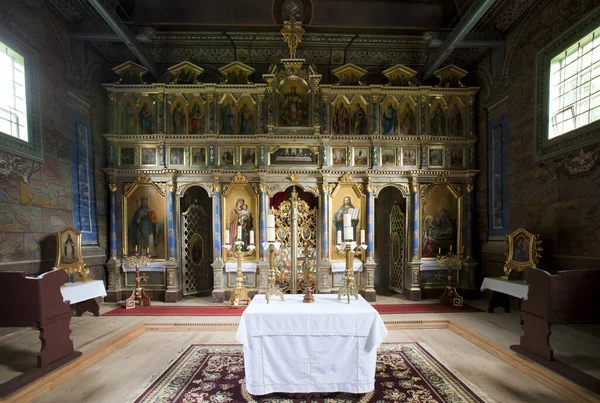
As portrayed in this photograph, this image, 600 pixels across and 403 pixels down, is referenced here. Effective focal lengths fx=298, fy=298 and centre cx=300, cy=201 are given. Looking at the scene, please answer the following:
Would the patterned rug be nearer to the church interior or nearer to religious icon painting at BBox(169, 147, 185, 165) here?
the church interior

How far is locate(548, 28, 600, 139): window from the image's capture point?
4781mm

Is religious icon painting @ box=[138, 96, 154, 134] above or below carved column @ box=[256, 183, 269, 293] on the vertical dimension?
above

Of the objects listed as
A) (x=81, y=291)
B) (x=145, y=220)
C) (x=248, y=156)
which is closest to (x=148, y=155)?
(x=145, y=220)

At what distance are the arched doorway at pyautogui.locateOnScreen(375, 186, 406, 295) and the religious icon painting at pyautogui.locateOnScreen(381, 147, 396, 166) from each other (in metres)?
0.93

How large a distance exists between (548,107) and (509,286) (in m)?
3.41

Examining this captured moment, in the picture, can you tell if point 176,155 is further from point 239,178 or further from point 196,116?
point 239,178

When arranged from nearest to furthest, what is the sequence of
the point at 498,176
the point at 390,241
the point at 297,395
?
the point at 297,395 < the point at 498,176 < the point at 390,241

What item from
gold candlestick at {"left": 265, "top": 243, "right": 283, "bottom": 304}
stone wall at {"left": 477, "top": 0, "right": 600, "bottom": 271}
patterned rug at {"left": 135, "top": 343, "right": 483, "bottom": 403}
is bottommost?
patterned rug at {"left": 135, "top": 343, "right": 483, "bottom": 403}

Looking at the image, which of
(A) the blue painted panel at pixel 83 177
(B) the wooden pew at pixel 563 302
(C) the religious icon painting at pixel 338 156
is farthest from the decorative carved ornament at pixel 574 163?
(A) the blue painted panel at pixel 83 177

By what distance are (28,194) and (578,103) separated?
Result: 382 inches

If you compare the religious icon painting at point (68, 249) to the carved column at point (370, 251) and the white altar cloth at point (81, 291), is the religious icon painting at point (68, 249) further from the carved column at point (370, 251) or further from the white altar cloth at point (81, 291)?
the carved column at point (370, 251)

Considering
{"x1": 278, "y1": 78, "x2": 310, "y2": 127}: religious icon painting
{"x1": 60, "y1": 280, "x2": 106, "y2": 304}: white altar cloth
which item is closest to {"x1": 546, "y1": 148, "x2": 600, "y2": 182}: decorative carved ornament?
{"x1": 278, "y1": 78, "x2": 310, "y2": 127}: religious icon painting

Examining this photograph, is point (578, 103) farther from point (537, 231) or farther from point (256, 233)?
point (256, 233)

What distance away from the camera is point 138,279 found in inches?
271
